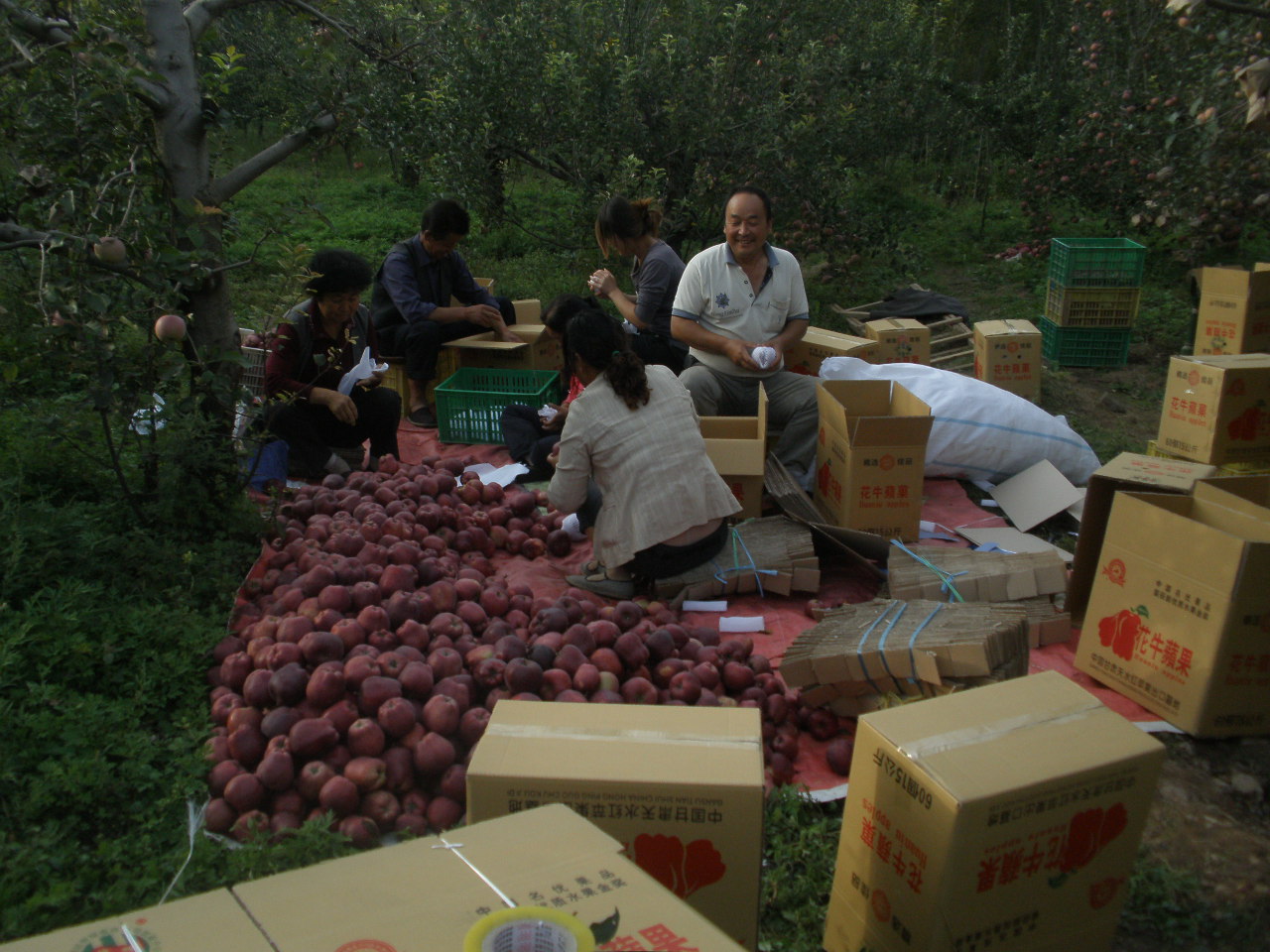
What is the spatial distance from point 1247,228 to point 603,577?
8.99 m

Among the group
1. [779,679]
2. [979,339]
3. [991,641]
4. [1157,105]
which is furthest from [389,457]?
[1157,105]

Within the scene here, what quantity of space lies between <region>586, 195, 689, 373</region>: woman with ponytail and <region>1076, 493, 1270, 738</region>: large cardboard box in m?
2.86

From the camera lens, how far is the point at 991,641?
2.75 metres

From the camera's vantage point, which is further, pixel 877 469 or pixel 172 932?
pixel 877 469

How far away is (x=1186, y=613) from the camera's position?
3.03 metres

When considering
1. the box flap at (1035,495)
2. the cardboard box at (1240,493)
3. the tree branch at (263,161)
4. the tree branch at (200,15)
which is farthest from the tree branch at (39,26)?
the box flap at (1035,495)

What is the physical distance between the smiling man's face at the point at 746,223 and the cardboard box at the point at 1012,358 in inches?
76.9

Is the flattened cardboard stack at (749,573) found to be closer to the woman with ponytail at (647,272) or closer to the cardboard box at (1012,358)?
the woman with ponytail at (647,272)

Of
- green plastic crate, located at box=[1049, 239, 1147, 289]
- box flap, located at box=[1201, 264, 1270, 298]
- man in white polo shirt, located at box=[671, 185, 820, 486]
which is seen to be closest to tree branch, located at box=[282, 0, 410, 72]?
man in white polo shirt, located at box=[671, 185, 820, 486]

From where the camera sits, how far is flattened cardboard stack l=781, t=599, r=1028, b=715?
2.75 m

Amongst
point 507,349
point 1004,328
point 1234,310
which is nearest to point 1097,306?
point 1234,310

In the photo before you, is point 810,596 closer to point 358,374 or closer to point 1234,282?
point 358,374

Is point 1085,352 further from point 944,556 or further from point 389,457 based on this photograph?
point 389,457

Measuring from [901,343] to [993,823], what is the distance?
463 cm
